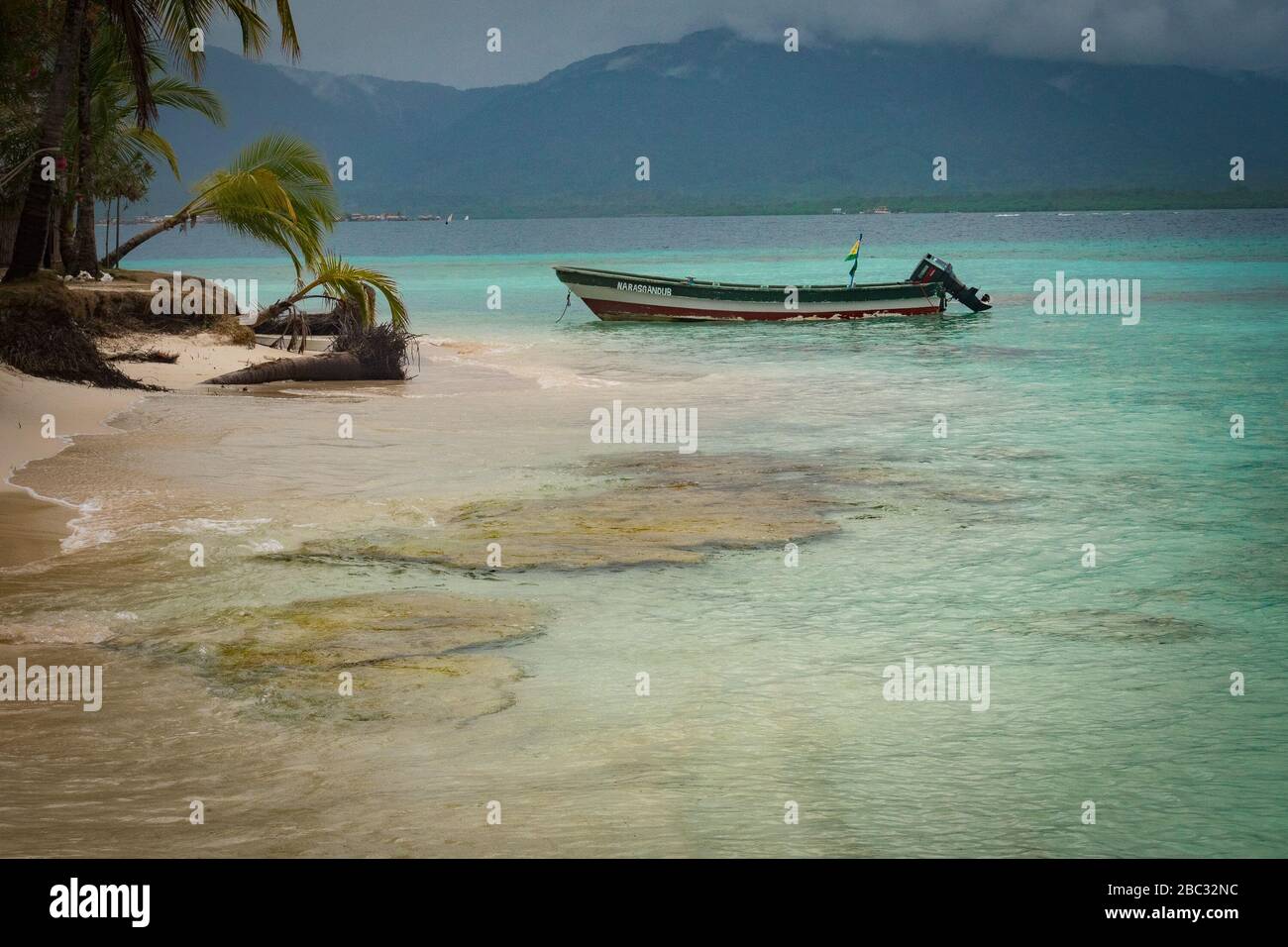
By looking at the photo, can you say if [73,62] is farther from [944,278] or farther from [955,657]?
[944,278]

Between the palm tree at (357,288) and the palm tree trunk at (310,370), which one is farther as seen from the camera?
the palm tree at (357,288)

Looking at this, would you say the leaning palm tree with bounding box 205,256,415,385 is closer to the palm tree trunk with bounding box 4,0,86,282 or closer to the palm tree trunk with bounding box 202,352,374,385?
the palm tree trunk with bounding box 202,352,374,385

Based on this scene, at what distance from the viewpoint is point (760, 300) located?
34.6 meters

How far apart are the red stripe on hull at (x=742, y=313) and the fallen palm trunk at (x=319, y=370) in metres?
14.4

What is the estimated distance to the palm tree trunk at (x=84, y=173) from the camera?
20562 mm

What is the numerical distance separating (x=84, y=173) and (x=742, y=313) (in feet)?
57.9

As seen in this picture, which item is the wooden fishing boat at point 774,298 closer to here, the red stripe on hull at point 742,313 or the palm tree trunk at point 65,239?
the red stripe on hull at point 742,313

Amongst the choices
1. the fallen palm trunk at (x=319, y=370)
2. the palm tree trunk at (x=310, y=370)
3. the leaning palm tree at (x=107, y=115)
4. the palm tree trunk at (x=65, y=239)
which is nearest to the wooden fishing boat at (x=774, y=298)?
the leaning palm tree at (x=107, y=115)

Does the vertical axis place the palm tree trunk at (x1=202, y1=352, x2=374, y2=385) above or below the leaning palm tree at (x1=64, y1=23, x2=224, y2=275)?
below

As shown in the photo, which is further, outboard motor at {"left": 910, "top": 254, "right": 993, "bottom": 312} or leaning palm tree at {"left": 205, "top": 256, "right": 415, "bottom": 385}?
outboard motor at {"left": 910, "top": 254, "right": 993, "bottom": 312}

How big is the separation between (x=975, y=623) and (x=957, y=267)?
63.6 meters

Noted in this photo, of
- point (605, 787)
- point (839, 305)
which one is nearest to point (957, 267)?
point (839, 305)

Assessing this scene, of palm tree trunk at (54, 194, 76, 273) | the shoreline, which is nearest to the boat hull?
the shoreline

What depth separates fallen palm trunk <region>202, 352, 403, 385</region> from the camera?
64.4 feet
